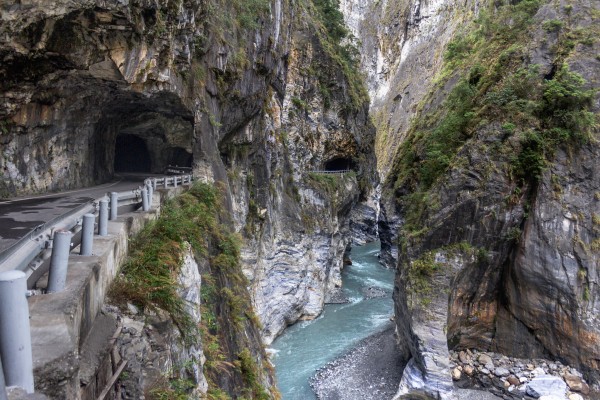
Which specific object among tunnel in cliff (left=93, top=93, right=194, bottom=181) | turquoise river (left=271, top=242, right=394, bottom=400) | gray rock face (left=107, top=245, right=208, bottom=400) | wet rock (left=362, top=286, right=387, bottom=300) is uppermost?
tunnel in cliff (left=93, top=93, right=194, bottom=181)

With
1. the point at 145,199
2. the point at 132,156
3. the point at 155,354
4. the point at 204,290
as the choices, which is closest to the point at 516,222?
the point at 204,290

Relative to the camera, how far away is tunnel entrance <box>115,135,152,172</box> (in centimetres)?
2102

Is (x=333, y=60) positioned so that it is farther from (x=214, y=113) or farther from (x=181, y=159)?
(x=214, y=113)

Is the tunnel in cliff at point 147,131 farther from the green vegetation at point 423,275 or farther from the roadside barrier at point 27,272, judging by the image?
the green vegetation at point 423,275

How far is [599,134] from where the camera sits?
15.4 metres

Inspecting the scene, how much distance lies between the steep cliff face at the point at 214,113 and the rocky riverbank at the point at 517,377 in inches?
361

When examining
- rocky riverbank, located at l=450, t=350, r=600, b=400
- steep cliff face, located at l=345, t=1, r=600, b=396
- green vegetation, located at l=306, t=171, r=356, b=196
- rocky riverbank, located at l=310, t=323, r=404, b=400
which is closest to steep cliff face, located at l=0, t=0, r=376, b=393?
green vegetation, located at l=306, t=171, r=356, b=196

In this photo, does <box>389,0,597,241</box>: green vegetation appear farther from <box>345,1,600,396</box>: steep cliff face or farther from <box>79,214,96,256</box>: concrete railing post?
<box>79,214,96,256</box>: concrete railing post

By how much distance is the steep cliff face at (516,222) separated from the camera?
1462cm

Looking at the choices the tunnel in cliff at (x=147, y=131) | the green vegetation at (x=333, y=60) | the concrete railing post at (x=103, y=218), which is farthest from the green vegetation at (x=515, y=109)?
the concrete railing post at (x=103, y=218)

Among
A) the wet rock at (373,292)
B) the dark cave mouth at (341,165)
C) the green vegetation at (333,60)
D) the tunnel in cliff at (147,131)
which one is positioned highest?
the green vegetation at (333,60)

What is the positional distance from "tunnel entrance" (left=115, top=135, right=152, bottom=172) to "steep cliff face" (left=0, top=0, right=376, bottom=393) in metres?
0.07

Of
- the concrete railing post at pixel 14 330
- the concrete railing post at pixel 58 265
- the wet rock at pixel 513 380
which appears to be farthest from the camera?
the wet rock at pixel 513 380

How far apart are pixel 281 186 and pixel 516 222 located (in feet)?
42.5
